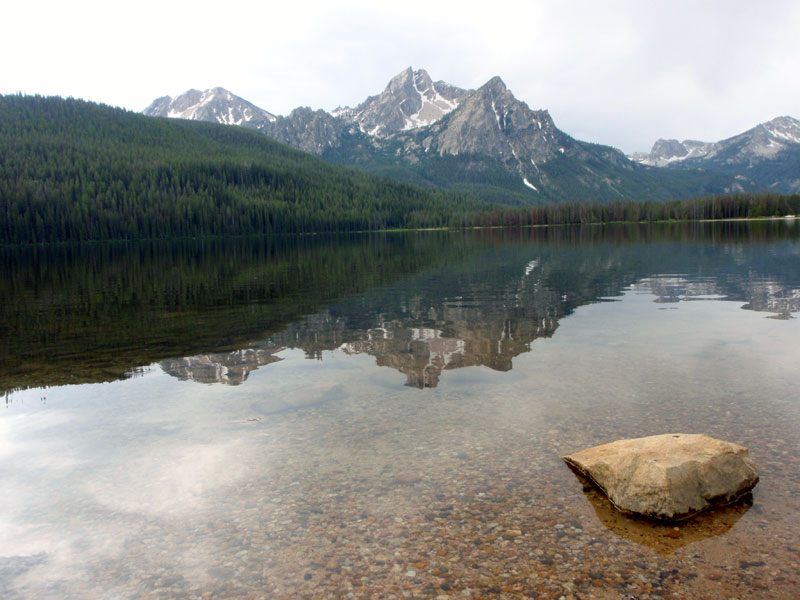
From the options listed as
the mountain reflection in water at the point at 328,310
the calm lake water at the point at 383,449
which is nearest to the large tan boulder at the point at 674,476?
the calm lake water at the point at 383,449

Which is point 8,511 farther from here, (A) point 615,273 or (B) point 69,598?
(A) point 615,273

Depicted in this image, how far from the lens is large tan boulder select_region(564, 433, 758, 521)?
9.03 metres

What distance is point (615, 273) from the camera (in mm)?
47094

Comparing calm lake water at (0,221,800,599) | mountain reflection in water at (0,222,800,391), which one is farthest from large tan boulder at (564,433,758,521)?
mountain reflection in water at (0,222,800,391)

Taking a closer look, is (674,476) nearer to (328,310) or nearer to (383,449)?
(383,449)

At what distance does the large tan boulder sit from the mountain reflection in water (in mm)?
7965

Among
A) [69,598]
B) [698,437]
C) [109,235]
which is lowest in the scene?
[69,598]

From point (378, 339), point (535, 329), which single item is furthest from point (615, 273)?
point (378, 339)

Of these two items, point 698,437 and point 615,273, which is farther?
point 615,273

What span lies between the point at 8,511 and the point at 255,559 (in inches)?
223

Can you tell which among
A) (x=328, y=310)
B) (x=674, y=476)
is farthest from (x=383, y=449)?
(x=328, y=310)

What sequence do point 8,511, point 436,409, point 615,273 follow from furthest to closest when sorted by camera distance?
point 615,273 → point 436,409 → point 8,511

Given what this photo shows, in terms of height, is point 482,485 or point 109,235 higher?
point 109,235

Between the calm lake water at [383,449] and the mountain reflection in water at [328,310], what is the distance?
10.3 inches
